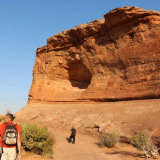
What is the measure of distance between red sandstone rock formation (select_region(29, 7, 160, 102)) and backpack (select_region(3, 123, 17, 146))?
12220mm

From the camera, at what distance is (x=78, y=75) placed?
25625 mm

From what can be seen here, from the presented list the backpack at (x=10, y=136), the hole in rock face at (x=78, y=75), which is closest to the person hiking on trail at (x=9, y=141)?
the backpack at (x=10, y=136)

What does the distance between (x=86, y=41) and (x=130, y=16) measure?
604 centimetres

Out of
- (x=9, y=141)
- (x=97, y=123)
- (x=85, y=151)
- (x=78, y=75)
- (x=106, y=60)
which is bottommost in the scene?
(x=85, y=151)

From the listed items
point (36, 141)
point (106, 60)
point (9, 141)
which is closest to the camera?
point (9, 141)

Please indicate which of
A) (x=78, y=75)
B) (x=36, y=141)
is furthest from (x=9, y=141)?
(x=78, y=75)

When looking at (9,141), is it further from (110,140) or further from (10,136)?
(110,140)

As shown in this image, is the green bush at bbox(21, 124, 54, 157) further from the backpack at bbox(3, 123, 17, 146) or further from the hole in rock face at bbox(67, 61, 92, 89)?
the hole in rock face at bbox(67, 61, 92, 89)

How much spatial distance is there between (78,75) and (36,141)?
652 inches

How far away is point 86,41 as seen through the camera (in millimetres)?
21656

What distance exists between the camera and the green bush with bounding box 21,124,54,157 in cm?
899

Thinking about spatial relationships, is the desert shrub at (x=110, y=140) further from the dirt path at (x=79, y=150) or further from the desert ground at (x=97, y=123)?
the dirt path at (x=79, y=150)

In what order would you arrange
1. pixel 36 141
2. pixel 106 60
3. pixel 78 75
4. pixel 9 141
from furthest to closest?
1. pixel 78 75
2. pixel 106 60
3. pixel 36 141
4. pixel 9 141

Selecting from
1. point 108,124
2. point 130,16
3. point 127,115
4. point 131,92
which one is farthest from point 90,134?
point 130,16
